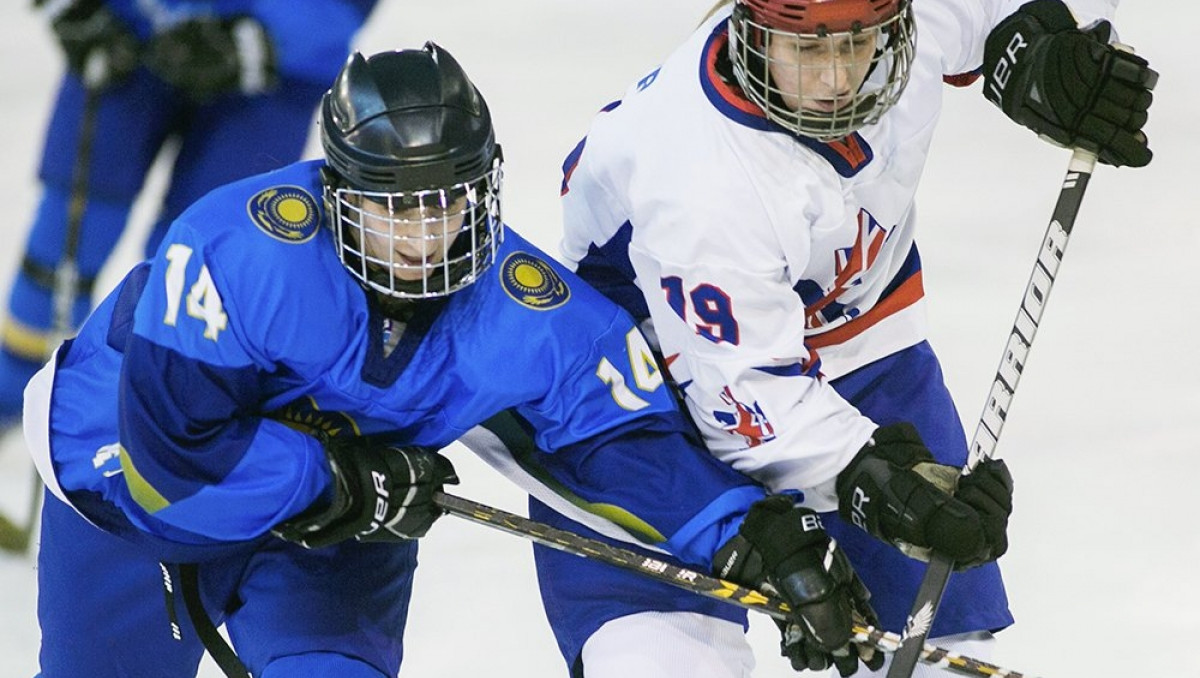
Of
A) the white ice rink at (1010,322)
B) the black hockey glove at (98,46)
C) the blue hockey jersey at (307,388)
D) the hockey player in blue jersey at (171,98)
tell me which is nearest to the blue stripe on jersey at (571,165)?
→ the blue hockey jersey at (307,388)

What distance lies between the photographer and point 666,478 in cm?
258

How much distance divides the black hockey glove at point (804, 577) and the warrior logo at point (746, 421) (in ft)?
0.26

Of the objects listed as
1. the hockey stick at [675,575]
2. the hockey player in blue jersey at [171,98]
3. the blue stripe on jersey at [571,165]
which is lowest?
the hockey player in blue jersey at [171,98]

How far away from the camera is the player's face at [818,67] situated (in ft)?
7.89

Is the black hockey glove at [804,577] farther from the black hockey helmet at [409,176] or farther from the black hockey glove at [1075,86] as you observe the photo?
the black hockey glove at [1075,86]

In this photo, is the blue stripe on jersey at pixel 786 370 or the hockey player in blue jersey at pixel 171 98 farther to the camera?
the hockey player in blue jersey at pixel 171 98

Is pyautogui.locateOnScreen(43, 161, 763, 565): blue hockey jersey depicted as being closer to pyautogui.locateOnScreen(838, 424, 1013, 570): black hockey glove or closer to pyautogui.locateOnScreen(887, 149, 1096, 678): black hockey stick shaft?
pyautogui.locateOnScreen(838, 424, 1013, 570): black hockey glove

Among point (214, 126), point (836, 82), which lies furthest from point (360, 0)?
point (836, 82)

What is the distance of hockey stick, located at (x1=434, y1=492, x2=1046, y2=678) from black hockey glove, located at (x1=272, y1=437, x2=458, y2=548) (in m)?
0.05

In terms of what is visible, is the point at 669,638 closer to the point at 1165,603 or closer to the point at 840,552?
the point at 840,552

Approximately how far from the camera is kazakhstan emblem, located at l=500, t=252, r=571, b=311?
258cm

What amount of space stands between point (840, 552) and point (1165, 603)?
1109 mm

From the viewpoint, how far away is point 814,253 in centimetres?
255

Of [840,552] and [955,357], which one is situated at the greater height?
[840,552]
